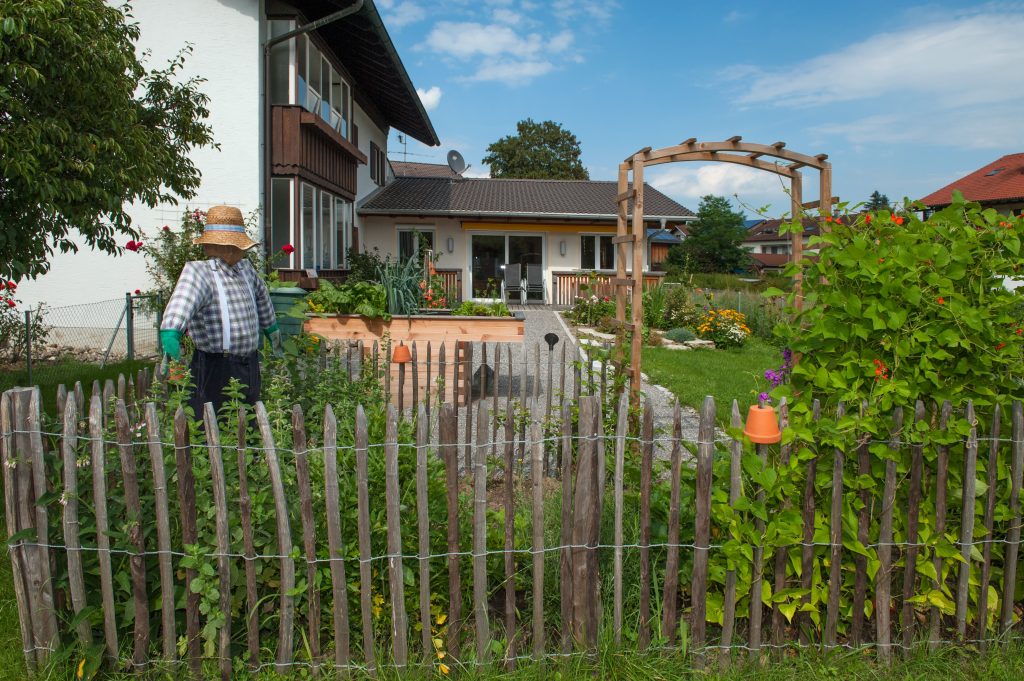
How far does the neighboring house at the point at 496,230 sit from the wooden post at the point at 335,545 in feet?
59.5

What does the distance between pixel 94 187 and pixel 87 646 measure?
127 inches

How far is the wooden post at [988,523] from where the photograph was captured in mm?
2740

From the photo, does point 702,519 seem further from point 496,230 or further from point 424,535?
point 496,230

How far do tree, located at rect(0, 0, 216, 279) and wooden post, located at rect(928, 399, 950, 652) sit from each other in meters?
4.65

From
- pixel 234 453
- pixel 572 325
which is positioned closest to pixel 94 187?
pixel 234 453

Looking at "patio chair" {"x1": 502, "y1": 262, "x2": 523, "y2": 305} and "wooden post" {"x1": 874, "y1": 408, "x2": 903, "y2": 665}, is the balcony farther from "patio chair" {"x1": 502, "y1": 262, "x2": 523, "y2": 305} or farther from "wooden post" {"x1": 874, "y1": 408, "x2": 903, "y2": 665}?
"wooden post" {"x1": 874, "y1": 408, "x2": 903, "y2": 665}

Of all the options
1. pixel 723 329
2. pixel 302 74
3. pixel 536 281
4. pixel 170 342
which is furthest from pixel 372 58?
pixel 170 342

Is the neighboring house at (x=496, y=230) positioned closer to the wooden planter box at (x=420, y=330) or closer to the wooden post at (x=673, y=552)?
the wooden planter box at (x=420, y=330)

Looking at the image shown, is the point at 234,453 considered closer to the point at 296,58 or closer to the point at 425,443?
the point at 425,443

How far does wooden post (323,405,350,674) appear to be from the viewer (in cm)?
253

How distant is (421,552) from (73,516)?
1.16m

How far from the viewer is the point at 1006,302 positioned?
263 cm

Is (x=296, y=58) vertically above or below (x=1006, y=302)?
above

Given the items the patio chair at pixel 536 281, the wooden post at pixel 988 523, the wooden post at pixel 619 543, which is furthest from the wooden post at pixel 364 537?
the patio chair at pixel 536 281
